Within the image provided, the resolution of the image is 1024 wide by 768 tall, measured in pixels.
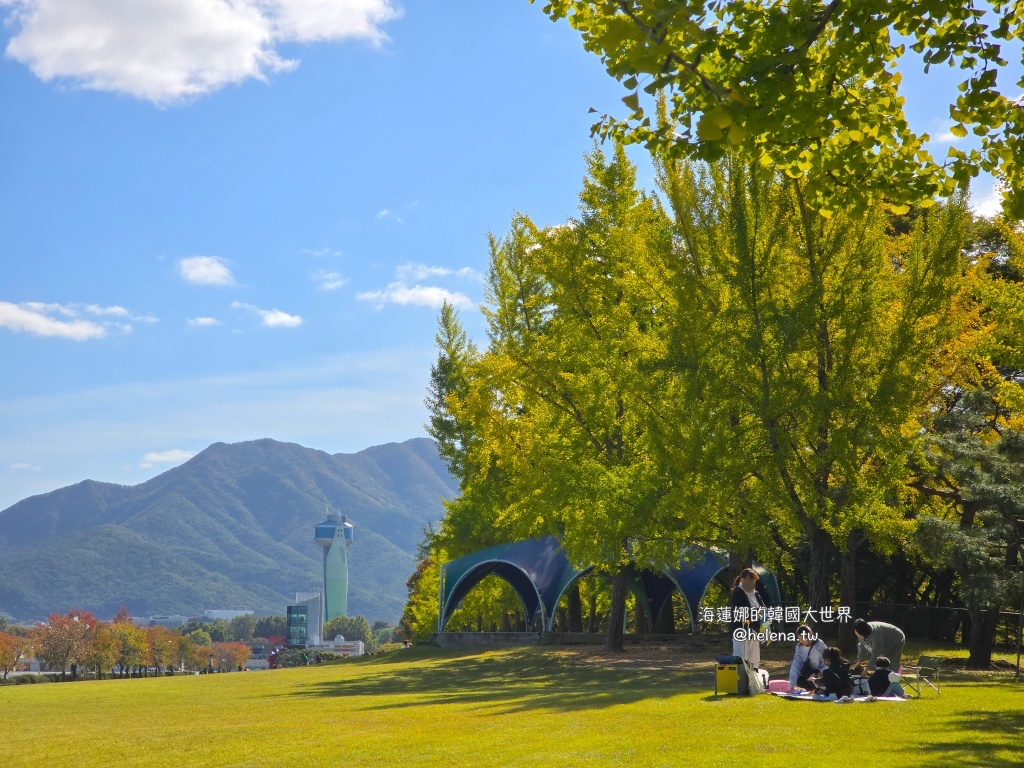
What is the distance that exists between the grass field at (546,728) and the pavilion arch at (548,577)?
36.1ft

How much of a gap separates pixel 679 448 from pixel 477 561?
20.1 meters

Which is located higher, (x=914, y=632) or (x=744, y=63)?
(x=744, y=63)

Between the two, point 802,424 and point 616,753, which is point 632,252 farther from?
point 616,753

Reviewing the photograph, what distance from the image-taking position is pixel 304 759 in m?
10.4

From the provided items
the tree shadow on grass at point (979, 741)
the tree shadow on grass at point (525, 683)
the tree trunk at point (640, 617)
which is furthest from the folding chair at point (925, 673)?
the tree trunk at point (640, 617)

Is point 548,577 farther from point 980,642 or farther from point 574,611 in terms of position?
point 980,642

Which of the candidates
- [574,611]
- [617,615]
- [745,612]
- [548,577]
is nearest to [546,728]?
[745,612]

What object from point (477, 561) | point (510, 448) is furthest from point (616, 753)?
point (477, 561)

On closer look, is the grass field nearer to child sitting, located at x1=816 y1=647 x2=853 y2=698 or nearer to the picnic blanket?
the picnic blanket

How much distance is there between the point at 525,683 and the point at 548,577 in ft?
53.6

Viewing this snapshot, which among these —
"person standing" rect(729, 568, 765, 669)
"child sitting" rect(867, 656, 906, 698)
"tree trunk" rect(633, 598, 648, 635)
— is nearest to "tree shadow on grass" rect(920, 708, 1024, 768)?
"child sitting" rect(867, 656, 906, 698)

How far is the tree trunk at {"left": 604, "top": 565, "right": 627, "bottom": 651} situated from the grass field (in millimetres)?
6652

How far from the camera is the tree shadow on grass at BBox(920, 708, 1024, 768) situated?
8500mm

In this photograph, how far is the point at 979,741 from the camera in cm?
966
